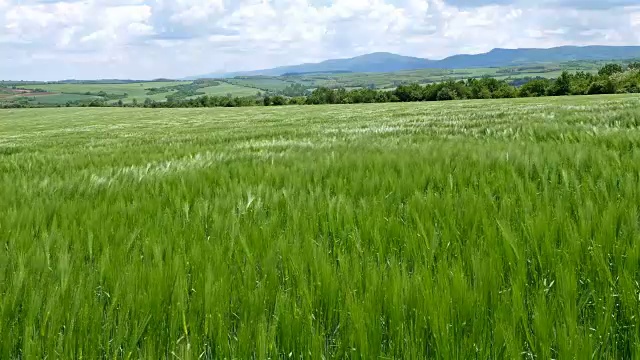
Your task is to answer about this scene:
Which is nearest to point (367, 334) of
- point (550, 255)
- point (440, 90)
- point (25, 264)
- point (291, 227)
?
point (550, 255)

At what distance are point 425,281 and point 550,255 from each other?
557 millimetres

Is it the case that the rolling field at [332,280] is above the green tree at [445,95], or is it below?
above

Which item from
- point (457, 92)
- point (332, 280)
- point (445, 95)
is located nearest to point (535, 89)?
point (457, 92)

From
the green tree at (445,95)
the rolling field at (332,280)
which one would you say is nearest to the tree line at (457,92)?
the green tree at (445,95)

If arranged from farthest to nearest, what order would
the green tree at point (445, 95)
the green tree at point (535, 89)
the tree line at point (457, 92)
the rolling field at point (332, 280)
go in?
1. the green tree at point (445, 95)
2. the green tree at point (535, 89)
3. the tree line at point (457, 92)
4. the rolling field at point (332, 280)

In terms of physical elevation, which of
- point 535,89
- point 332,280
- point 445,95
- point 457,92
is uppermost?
point 332,280

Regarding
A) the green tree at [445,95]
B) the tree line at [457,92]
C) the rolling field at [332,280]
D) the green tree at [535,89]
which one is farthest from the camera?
the green tree at [445,95]

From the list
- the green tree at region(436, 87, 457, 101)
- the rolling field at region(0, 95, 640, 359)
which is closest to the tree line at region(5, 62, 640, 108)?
the green tree at region(436, 87, 457, 101)

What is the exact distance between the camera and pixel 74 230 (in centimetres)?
218

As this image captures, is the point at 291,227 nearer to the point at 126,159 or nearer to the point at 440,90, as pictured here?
the point at 126,159

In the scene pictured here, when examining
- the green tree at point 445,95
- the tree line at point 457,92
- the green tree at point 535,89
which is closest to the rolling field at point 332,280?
the tree line at point 457,92

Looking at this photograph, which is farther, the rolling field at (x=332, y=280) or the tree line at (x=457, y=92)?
the tree line at (x=457, y=92)

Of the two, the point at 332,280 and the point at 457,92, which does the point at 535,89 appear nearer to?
the point at 457,92

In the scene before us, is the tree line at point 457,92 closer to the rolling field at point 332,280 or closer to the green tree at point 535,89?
the green tree at point 535,89
